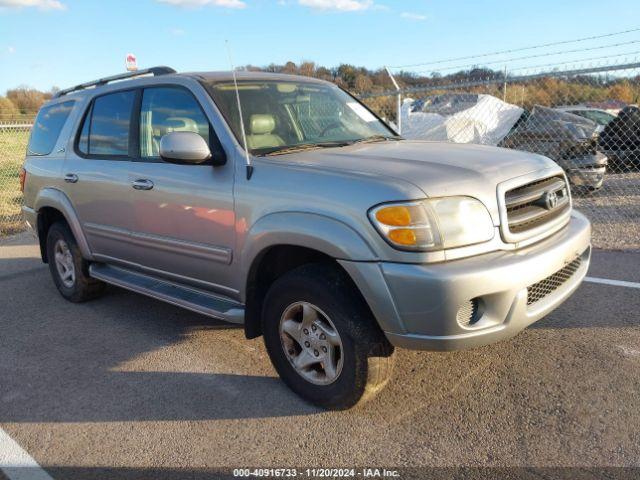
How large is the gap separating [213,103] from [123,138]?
1.12m

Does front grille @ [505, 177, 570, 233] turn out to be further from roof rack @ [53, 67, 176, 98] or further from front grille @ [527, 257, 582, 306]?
roof rack @ [53, 67, 176, 98]

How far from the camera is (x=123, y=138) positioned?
4.26 metres

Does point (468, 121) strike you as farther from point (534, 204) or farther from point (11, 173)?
point (11, 173)

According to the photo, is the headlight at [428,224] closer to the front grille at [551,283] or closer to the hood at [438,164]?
the hood at [438,164]

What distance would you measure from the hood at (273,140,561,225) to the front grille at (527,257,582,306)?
436 millimetres

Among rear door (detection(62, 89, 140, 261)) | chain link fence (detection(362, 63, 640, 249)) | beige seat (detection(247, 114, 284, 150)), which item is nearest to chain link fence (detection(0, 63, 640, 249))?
chain link fence (detection(362, 63, 640, 249))

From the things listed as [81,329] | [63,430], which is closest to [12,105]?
[81,329]

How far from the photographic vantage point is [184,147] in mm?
3223

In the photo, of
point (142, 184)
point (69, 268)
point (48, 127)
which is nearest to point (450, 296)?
point (142, 184)

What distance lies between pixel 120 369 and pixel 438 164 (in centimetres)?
250

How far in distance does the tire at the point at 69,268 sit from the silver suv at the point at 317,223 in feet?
1.48

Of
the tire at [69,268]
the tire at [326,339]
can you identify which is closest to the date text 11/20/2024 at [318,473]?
the tire at [326,339]

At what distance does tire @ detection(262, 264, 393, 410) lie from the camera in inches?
110

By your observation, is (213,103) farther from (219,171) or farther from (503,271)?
(503,271)
